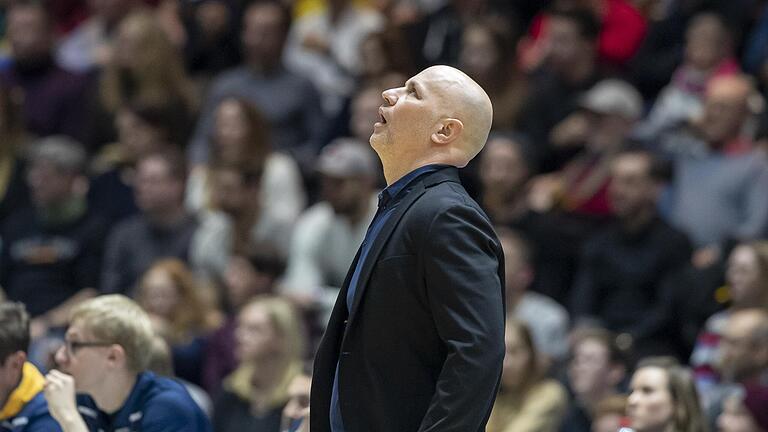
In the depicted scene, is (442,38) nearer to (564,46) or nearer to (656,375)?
(564,46)

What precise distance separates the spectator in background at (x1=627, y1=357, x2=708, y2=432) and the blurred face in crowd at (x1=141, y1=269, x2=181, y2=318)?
2.88m

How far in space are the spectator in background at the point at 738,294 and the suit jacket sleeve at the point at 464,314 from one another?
A: 13.2 ft

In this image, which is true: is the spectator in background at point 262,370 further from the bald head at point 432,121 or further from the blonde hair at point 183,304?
the bald head at point 432,121

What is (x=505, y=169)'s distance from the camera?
26.9ft

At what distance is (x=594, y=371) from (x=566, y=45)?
9.50 ft

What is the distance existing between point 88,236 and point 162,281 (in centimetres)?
125

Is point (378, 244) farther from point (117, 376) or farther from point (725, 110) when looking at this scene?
point (725, 110)

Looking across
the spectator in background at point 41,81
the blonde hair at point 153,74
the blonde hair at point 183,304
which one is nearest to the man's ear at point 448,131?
the blonde hair at point 183,304

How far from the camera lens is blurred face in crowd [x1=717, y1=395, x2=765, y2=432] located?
5.96 meters

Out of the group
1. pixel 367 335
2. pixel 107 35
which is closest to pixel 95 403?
pixel 367 335

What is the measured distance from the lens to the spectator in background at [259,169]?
855 centimetres

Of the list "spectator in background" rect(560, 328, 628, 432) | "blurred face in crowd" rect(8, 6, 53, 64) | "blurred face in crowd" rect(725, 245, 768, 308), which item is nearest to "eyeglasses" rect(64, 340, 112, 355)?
"spectator in background" rect(560, 328, 628, 432)

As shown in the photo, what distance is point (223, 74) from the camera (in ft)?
33.5

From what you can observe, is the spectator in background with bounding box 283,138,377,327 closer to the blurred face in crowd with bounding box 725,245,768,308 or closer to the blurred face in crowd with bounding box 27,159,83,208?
the blurred face in crowd with bounding box 27,159,83,208
